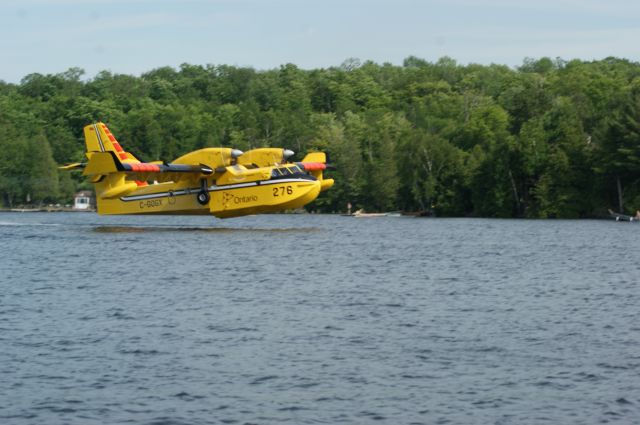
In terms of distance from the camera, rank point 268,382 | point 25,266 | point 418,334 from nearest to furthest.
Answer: point 268,382 → point 418,334 → point 25,266

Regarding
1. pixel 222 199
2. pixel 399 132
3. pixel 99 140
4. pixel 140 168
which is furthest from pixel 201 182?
pixel 399 132

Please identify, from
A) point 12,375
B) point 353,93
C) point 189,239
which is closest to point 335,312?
point 12,375

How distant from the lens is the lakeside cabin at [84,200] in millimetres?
148625

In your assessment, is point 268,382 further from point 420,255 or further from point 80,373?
point 420,255

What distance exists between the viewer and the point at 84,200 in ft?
495

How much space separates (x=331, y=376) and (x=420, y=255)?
28.9 m

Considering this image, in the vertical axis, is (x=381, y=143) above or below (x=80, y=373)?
above

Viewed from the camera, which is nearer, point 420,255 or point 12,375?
point 12,375

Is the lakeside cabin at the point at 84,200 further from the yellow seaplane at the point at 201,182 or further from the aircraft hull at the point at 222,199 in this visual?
the aircraft hull at the point at 222,199

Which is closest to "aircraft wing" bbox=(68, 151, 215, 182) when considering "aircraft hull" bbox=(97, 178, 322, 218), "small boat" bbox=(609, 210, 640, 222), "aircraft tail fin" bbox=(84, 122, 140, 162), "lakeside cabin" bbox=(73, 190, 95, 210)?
"aircraft hull" bbox=(97, 178, 322, 218)

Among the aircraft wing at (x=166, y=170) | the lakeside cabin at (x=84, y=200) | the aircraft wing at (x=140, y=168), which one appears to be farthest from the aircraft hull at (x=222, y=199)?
the lakeside cabin at (x=84, y=200)

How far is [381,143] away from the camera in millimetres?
128125

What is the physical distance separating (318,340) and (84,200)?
130 meters

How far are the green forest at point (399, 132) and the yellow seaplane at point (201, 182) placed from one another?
36.7 m
